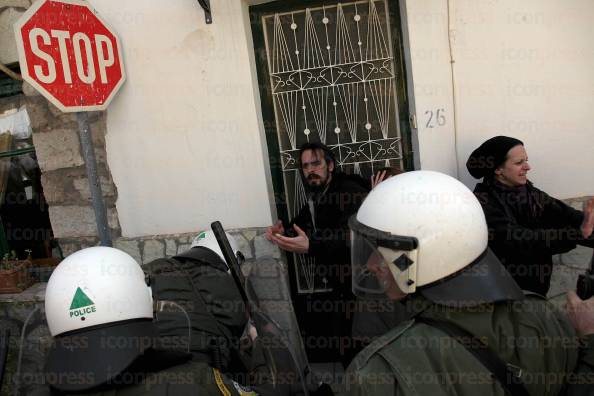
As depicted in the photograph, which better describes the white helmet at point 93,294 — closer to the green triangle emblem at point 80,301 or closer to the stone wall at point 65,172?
the green triangle emblem at point 80,301

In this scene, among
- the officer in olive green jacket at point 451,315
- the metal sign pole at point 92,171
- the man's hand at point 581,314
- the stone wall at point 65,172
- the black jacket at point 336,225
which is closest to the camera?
the officer in olive green jacket at point 451,315

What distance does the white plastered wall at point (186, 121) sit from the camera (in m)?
3.25

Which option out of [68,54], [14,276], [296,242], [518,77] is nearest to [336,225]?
[296,242]

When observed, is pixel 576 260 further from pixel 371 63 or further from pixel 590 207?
pixel 371 63

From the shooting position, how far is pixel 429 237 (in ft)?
4.30

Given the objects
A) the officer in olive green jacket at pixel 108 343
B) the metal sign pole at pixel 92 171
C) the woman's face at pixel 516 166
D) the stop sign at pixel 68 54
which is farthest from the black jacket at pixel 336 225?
the stop sign at pixel 68 54

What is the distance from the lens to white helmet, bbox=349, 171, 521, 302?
51.2 inches

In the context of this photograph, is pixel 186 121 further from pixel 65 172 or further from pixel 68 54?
pixel 65 172

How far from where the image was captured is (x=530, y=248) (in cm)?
243

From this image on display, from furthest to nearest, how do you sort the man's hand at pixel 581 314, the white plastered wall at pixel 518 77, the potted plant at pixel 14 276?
1. the potted plant at pixel 14 276
2. the white plastered wall at pixel 518 77
3. the man's hand at pixel 581 314

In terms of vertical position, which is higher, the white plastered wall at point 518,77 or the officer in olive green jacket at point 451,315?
the white plastered wall at point 518,77

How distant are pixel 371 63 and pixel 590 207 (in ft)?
5.67

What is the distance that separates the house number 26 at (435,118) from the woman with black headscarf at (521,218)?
1.37ft

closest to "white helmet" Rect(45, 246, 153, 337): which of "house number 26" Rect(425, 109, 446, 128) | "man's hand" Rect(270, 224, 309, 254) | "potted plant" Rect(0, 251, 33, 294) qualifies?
"man's hand" Rect(270, 224, 309, 254)
